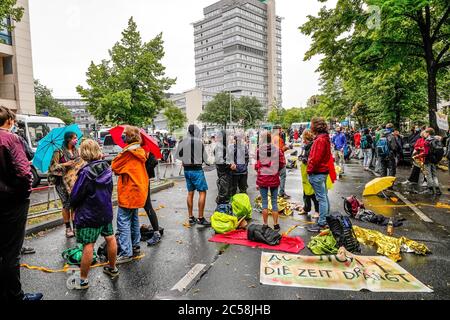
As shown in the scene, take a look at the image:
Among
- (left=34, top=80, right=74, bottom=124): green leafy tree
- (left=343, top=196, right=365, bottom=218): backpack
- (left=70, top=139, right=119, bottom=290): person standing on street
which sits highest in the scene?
(left=34, top=80, right=74, bottom=124): green leafy tree

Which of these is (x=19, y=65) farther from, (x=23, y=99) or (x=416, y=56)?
(x=416, y=56)

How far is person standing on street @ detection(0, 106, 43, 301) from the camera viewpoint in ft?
10.3

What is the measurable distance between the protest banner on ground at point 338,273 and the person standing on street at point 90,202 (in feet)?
7.42

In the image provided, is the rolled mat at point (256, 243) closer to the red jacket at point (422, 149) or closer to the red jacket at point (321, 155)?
the red jacket at point (321, 155)

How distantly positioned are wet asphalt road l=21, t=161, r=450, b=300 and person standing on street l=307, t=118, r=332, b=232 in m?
→ 0.69

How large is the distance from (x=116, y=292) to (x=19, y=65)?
30273 millimetres

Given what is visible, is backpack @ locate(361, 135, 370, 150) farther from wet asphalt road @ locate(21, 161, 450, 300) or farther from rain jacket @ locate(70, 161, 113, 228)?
rain jacket @ locate(70, 161, 113, 228)

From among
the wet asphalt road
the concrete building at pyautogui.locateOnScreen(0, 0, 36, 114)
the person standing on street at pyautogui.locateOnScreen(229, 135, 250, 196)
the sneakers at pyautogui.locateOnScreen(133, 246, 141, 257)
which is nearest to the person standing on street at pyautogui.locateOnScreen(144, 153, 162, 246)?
the wet asphalt road

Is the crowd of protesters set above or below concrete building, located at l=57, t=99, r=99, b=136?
below

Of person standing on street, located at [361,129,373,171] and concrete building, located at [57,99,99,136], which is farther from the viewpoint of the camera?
concrete building, located at [57,99,99,136]

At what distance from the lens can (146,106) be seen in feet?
73.6

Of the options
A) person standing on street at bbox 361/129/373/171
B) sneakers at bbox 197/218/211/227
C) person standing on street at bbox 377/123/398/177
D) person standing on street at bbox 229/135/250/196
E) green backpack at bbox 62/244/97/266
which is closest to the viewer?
green backpack at bbox 62/244/97/266

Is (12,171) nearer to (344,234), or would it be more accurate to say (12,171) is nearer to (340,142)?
(344,234)
